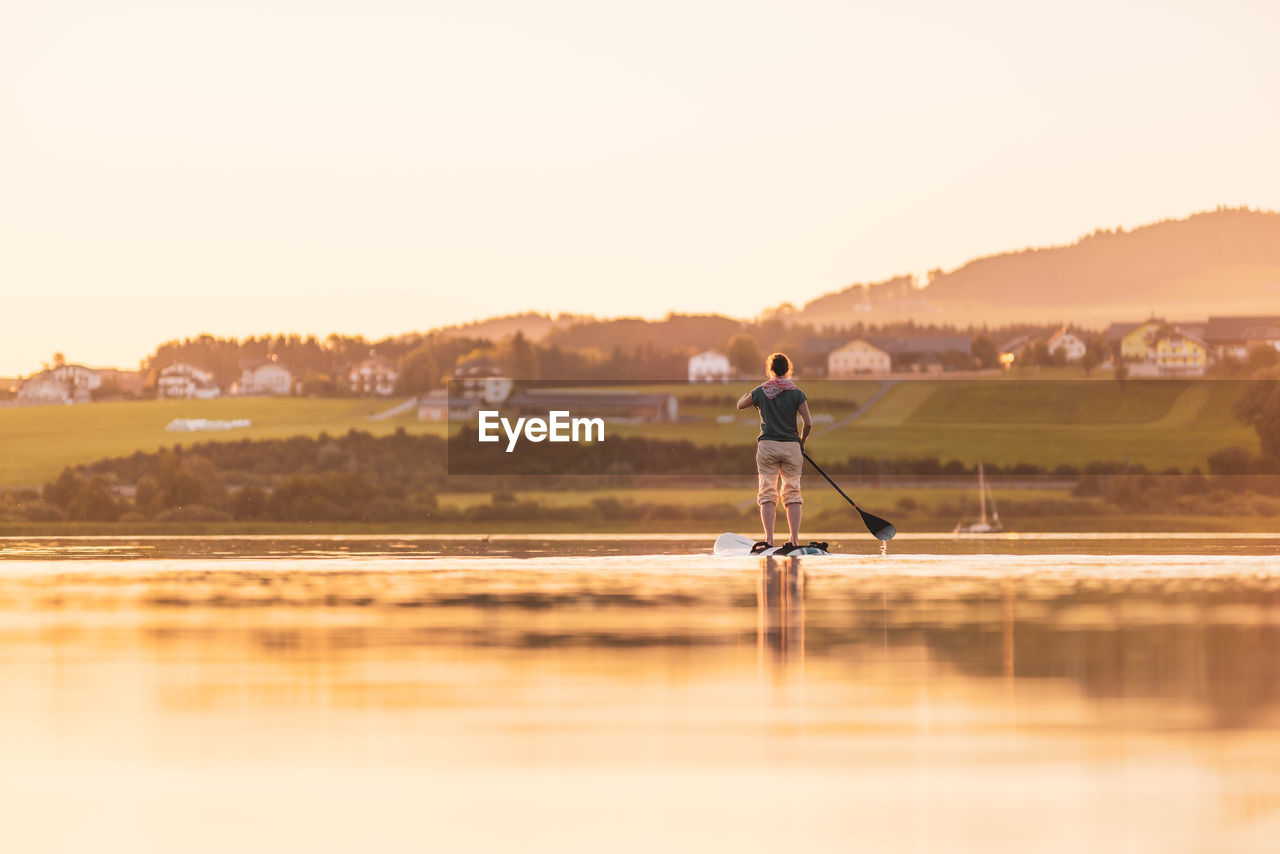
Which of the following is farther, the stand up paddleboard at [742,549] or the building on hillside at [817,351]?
the building on hillside at [817,351]

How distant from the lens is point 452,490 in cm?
5650

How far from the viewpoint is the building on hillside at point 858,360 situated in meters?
121

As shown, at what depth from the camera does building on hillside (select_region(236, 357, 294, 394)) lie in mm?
100000

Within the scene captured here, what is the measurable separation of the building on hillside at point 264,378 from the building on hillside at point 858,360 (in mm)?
39234

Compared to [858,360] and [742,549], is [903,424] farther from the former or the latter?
[742,549]

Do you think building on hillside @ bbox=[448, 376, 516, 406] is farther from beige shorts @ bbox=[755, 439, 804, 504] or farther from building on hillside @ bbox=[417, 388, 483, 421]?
beige shorts @ bbox=[755, 439, 804, 504]

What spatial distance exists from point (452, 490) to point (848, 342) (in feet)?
282

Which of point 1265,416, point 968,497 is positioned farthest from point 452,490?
point 1265,416

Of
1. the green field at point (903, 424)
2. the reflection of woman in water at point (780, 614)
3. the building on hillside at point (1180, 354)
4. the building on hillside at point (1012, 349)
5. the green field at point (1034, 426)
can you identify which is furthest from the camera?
the building on hillside at point (1012, 349)

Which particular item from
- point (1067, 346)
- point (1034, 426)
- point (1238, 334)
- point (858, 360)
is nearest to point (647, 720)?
point (1034, 426)

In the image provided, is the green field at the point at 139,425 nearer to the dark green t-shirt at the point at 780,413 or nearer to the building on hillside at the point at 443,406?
the building on hillside at the point at 443,406

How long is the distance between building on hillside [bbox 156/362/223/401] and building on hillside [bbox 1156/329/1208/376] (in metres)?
59.4

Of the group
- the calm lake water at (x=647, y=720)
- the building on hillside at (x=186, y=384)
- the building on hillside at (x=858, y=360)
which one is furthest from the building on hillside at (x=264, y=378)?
the calm lake water at (x=647, y=720)

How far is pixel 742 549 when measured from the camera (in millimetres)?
20453
